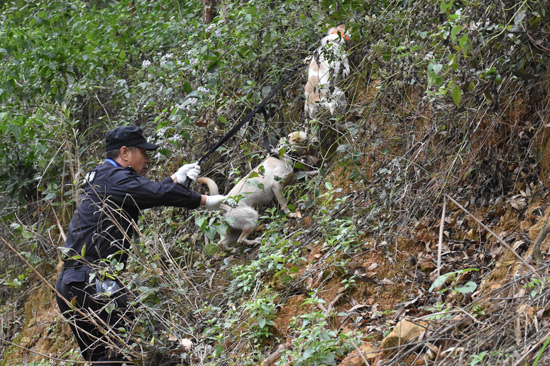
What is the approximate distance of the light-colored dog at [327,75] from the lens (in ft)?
22.8

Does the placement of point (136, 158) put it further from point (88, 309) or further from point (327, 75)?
point (327, 75)

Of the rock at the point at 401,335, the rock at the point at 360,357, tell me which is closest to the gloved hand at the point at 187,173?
the rock at the point at 360,357

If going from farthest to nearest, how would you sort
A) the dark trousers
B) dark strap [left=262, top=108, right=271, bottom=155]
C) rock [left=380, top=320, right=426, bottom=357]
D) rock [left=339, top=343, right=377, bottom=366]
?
dark strap [left=262, top=108, right=271, bottom=155]
the dark trousers
rock [left=339, top=343, right=377, bottom=366]
rock [left=380, top=320, right=426, bottom=357]

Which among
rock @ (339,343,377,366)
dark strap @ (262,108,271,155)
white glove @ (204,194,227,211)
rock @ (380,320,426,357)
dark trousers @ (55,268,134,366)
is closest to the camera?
rock @ (380,320,426,357)

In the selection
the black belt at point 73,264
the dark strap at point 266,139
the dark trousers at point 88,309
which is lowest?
the dark trousers at point 88,309

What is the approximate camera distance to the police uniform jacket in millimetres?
5949

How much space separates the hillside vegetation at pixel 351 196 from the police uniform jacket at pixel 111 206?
202 mm

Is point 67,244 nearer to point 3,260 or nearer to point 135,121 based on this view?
point 135,121

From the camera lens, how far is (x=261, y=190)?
699 cm

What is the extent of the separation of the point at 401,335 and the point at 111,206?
2.93 meters

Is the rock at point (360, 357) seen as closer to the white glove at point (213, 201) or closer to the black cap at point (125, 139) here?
the white glove at point (213, 201)

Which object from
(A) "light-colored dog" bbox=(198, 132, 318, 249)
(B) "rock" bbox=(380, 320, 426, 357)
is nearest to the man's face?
(A) "light-colored dog" bbox=(198, 132, 318, 249)

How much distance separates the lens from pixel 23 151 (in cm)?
951

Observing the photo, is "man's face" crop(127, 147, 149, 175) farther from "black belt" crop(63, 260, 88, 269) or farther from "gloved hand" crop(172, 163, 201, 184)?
"black belt" crop(63, 260, 88, 269)
